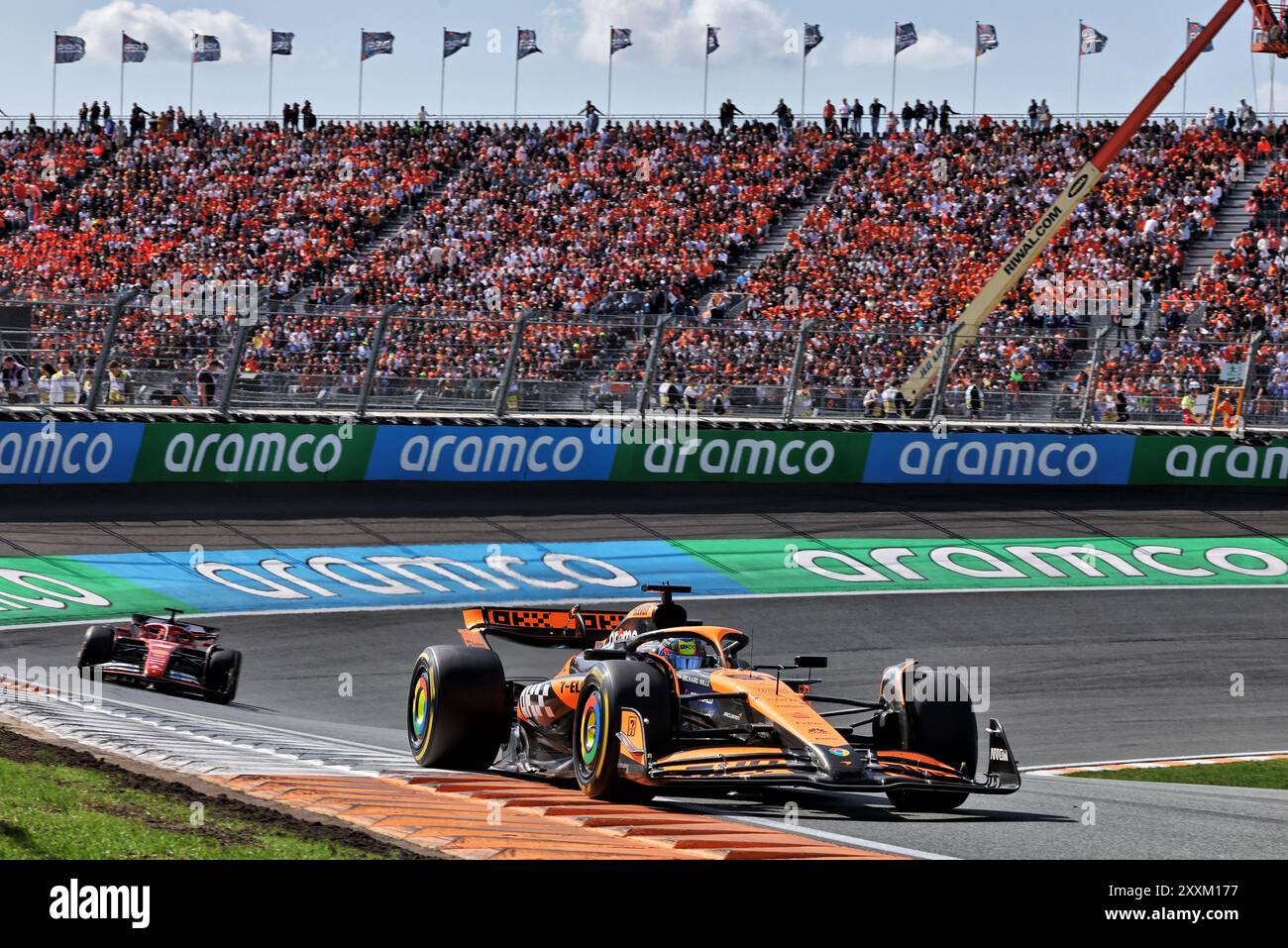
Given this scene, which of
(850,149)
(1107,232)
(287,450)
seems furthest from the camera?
(850,149)

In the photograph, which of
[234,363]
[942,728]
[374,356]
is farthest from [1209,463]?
[942,728]

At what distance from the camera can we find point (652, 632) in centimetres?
971

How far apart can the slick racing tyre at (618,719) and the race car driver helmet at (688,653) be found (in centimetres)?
87

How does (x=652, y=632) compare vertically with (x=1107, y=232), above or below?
below

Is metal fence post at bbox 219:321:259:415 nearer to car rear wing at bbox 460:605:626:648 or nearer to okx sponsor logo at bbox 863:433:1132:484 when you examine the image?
okx sponsor logo at bbox 863:433:1132:484

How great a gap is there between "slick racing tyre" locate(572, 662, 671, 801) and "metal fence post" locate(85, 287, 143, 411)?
13503mm

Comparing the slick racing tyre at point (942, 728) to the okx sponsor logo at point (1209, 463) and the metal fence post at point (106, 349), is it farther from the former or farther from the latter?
the okx sponsor logo at point (1209, 463)

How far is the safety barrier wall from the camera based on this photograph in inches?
848

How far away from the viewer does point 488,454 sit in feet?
75.1

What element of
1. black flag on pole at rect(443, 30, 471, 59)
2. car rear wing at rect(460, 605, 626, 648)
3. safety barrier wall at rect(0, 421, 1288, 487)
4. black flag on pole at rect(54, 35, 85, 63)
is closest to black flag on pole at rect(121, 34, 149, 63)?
black flag on pole at rect(54, 35, 85, 63)

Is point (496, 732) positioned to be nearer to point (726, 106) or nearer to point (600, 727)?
point (600, 727)

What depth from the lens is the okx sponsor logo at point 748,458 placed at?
915 inches
